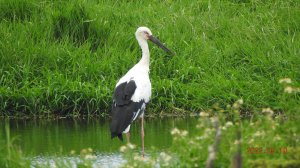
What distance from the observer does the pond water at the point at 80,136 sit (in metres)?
9.64

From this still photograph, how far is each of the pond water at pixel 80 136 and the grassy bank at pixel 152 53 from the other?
0.42 m

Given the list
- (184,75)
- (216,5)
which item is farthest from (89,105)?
(216,5)

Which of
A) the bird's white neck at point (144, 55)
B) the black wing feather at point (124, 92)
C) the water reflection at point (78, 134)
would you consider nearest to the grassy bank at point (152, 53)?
the water reflection at point (78, 134)

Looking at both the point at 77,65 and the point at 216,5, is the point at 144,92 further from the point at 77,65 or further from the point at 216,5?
the point at 216,5

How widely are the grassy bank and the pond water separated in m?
0.42

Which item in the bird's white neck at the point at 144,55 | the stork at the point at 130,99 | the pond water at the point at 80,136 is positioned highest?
the bird's white neck at the point at 144,55

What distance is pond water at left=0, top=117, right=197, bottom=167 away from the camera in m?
9.64

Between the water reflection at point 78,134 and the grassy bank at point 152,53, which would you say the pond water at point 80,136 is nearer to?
the water reflection at point 78,134

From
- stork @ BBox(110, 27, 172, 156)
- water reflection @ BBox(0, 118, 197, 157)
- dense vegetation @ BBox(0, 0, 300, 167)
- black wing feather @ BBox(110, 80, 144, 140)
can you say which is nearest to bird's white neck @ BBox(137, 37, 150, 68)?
stork @ BBox(110, 27, 172, 156)

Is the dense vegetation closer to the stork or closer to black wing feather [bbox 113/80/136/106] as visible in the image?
the stork

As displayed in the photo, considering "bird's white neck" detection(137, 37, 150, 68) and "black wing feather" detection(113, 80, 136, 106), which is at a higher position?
"bird's white neck" detection(137, 37, 150, 68)

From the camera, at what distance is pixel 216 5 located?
14.8m

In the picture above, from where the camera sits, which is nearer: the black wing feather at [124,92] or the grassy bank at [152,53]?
the black wing feather at [124,92]

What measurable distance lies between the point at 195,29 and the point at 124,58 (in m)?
1.53
